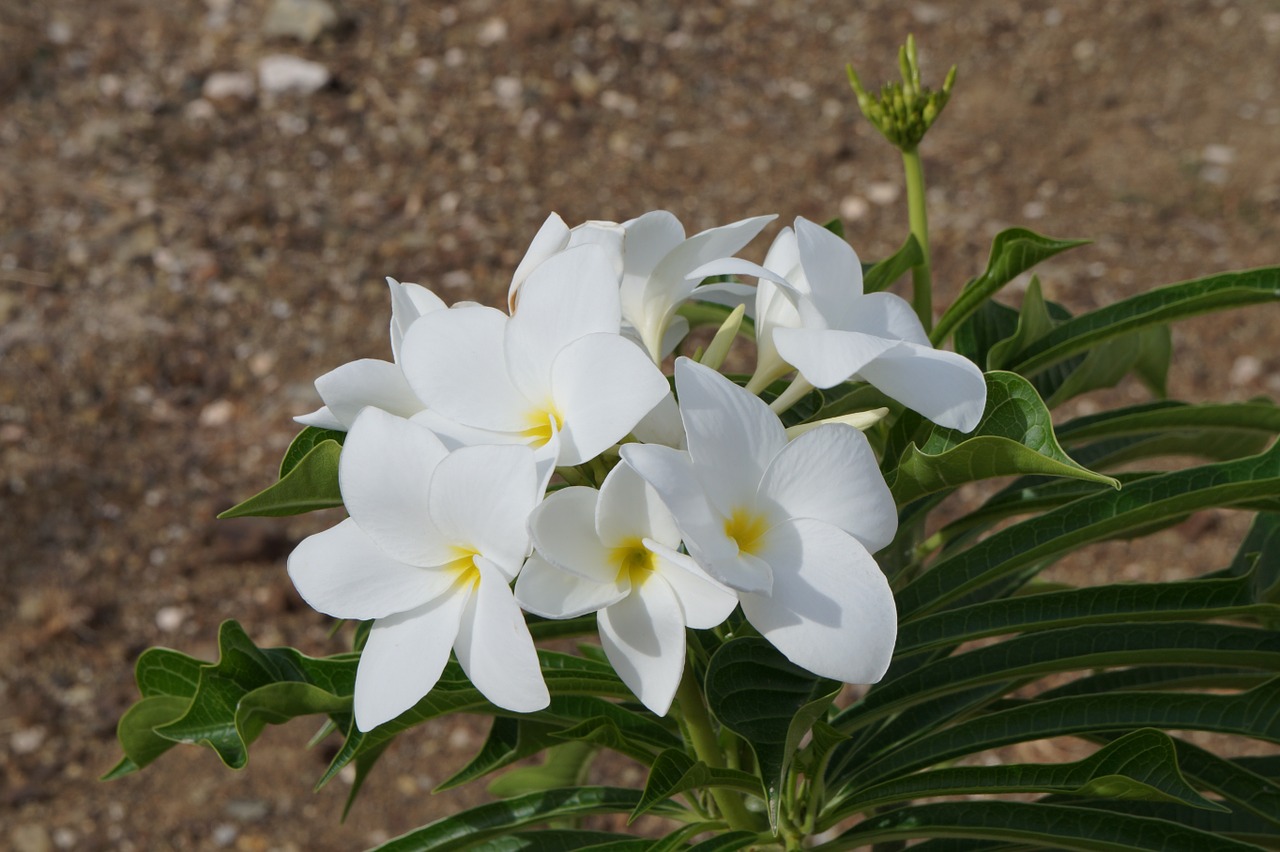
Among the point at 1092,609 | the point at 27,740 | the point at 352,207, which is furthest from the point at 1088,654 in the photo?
the point at 352,207

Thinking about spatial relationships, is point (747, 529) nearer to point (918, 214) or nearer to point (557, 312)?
point (557, 312)

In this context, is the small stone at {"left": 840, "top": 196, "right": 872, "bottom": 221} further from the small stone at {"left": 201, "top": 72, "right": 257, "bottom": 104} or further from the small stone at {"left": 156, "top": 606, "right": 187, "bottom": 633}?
the small stone at {"left": 156, "top": 606, "right": 187, "bottom": 633}

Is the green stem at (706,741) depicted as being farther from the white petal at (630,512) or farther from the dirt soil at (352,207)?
the dirt soil at (352,207)

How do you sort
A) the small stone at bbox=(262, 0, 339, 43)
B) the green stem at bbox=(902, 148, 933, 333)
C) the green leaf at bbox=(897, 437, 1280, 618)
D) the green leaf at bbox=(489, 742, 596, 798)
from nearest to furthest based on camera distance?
1. the green leaf at bbox=(897, 437, 1280, 618)
2. the green stem at bbox=(902, 148, 933, 333)
3. the green leaf at bbox=(489, 742, 596, 798)
4. the small stone at bbox=(262, 0, 339, 43)

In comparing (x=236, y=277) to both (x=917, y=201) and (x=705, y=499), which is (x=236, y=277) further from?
(x=705, y=499)

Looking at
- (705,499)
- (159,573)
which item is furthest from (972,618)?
(159,573)

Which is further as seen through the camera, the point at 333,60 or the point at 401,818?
the point at 333,60

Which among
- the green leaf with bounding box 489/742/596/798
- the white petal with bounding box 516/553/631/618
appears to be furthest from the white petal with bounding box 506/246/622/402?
the green leaf with bounding box 489/742/596/798
